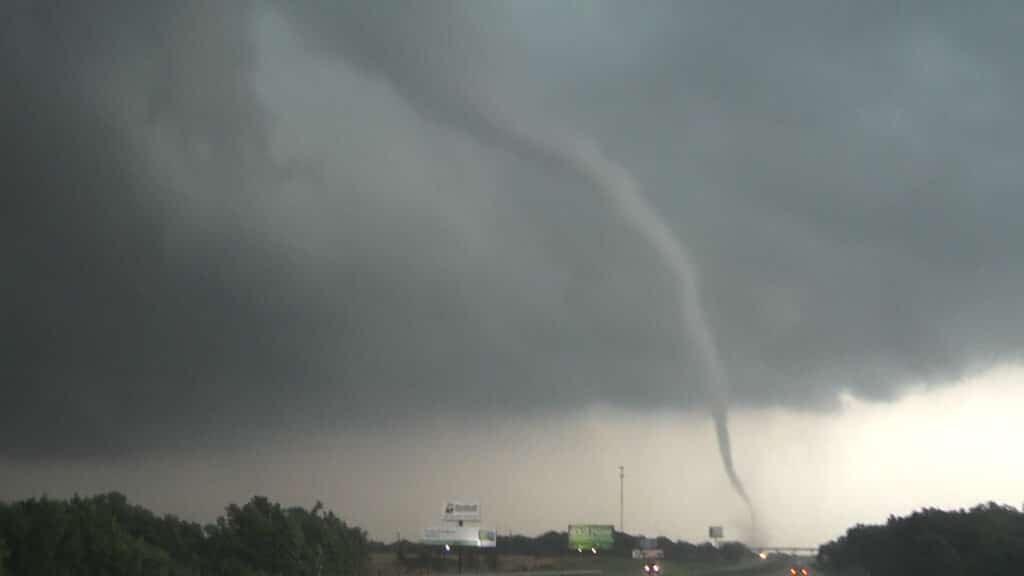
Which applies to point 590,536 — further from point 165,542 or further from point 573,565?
point 165,542

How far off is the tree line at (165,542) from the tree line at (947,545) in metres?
57.8

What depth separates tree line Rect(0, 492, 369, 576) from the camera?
194 ft

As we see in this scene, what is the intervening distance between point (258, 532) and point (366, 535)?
2840 centimetres

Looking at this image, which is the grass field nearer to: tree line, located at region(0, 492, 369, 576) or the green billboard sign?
the green billboard sign

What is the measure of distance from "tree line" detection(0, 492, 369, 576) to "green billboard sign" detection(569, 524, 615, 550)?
45.8m

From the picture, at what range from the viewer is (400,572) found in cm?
13550

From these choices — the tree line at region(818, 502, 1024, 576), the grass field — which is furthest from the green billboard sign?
the tree line at region(818, 502, 1024, 576)

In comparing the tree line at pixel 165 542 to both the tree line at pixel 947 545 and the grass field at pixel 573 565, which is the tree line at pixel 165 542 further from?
the tree line at pixel 947 545

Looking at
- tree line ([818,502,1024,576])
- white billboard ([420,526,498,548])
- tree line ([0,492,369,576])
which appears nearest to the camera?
tree line ([0,492,369,576])

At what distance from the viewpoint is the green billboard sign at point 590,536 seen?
504 feet

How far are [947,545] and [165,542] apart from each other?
79407mm

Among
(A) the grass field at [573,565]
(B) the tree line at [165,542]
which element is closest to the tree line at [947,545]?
(A) the grass field at [573,565]

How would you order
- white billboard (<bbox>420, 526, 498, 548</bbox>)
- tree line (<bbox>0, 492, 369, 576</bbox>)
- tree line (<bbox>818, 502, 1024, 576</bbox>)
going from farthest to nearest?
white billboard (<bbox>420, 526, 498, 548</bbox>), tree line (<bbox>818, 502, 1024, 576</bbox>), tree line (<bbox>0, 492, 369, 576</bbox>)

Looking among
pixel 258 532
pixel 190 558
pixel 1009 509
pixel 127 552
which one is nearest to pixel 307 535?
pixel 258 532
